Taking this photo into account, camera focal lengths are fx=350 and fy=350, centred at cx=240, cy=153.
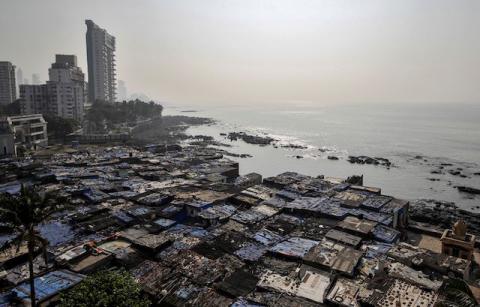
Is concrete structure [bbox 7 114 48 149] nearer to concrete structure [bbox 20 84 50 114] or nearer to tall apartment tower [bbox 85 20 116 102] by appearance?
concrete structure [bbox 20 84 50 114]

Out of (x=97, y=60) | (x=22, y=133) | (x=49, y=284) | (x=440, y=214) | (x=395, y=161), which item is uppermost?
(x=97, y=60)

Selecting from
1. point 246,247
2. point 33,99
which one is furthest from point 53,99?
point 246,247

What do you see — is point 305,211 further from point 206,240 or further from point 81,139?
point 81,139

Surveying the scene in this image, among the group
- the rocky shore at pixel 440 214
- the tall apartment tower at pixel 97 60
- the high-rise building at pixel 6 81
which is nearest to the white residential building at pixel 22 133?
the rocky shore at pixel 440 214

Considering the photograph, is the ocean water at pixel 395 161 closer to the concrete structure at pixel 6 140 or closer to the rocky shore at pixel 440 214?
the rocky shore at pixel 440 214

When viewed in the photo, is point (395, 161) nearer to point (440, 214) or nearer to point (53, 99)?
point (440, 214)
